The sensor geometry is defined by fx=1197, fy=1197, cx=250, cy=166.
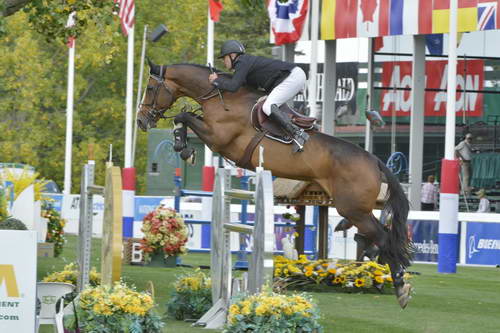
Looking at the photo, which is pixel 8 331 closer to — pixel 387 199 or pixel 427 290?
pixel 387 199

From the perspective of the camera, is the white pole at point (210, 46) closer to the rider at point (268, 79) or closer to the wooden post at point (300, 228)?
the wooden post at point (300, 228)

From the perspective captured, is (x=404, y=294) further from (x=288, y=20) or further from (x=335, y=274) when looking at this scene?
(x=288, y=20)

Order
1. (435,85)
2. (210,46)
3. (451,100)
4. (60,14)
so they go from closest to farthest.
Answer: (60,14) → (451,100) → (210,46) → (435,85)

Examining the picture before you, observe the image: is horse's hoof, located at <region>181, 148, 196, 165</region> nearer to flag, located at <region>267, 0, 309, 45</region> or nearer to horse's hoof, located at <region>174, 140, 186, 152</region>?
horse's hoof, located at <region>174, 140, 186, 152</region>

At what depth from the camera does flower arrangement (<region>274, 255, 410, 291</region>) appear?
15711 millimetres

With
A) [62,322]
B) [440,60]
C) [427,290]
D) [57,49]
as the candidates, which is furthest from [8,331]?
[57,49]

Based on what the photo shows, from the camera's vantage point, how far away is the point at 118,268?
9078 millimetres

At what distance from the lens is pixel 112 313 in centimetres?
899

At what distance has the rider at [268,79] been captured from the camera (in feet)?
43.0

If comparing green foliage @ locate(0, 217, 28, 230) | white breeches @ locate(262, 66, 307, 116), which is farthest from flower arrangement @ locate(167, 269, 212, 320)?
green foliage @ locate(0, 217, 28, 230)

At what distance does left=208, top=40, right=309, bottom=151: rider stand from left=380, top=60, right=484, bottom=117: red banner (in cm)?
1953

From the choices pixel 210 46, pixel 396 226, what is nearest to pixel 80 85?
pixel 210 46

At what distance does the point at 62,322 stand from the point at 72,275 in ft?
9.79

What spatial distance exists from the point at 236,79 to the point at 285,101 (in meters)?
0.64
